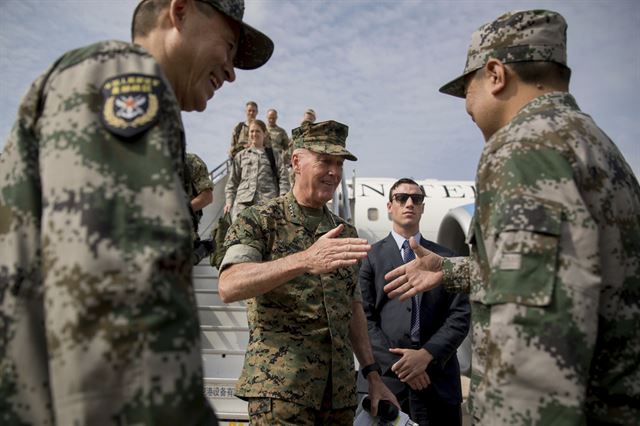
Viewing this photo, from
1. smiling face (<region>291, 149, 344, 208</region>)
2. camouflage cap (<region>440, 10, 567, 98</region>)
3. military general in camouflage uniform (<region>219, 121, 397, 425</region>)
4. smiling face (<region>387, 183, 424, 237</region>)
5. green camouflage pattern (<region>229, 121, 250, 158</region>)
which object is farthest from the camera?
green camouflage pattern (<region>229, 121, 250, 158</region>)

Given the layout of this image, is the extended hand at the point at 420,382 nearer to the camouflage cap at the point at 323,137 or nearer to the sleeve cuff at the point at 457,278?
the sleeve cuff at the point at 457,278

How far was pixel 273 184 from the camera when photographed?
585 centimetres

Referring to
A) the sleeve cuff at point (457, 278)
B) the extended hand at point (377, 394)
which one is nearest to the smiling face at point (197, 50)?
the sleeve cuff at point (457, 278)

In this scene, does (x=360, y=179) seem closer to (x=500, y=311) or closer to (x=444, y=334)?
(x=444, y=334)

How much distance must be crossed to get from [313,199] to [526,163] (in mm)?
1507

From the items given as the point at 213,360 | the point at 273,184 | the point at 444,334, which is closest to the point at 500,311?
the point at 444,334

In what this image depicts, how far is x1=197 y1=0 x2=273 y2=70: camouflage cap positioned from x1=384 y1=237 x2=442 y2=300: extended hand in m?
0.98

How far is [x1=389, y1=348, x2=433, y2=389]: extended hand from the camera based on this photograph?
3.25 meters

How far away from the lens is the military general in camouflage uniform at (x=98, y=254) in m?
0.78

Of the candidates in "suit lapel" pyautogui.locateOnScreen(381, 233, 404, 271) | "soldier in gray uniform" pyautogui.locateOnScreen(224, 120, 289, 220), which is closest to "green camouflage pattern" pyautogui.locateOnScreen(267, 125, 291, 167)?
"soldier in gray uniform" pyautogui.locateOnScreen(224, 120, 289, 220)

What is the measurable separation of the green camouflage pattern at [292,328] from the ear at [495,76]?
1255mm

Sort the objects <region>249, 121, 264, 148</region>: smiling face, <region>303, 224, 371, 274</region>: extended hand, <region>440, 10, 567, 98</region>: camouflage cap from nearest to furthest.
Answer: <region>440, 10, 567, 98</region>: camouflage cap
<region>303, 224, 371, 274</region>: extended hand
<region>249, 121, 264, 148</region>: smiling face

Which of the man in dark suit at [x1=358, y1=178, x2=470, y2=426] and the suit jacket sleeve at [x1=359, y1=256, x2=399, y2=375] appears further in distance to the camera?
the suit jacket sleeve at [x1=359, y1=256, x2=399, y2=375]

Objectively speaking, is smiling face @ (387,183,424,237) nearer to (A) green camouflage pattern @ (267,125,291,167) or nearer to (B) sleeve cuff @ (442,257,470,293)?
(B) sleeve cuff @ (442,257,470,293)
